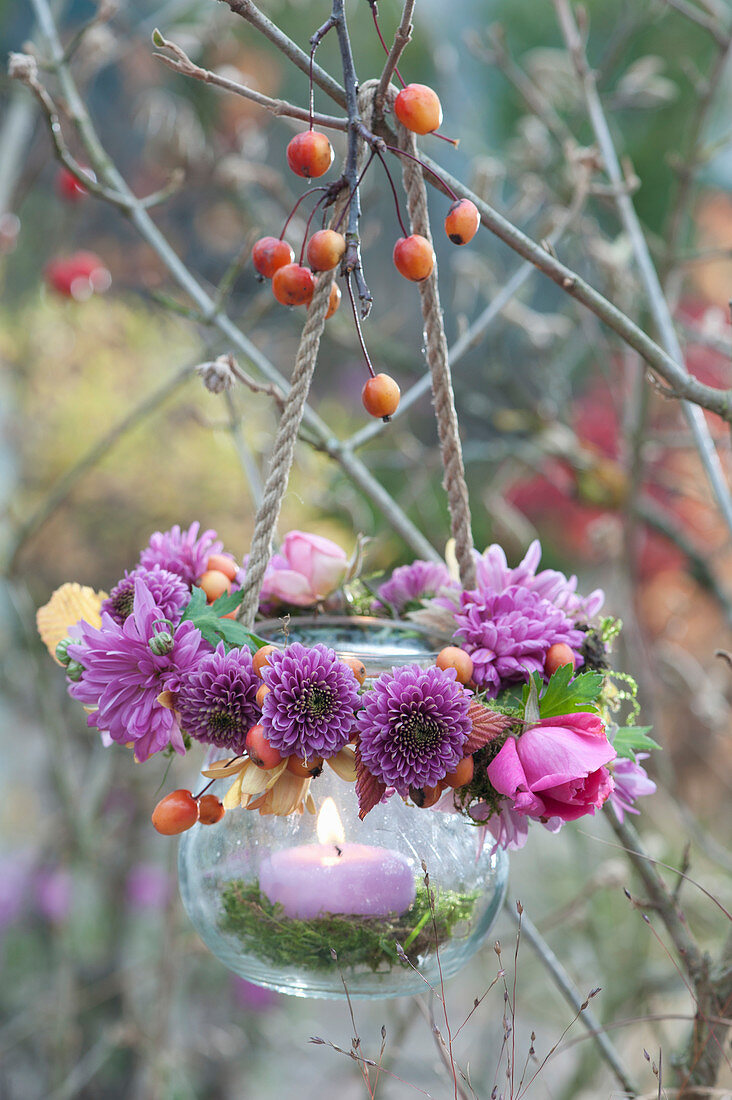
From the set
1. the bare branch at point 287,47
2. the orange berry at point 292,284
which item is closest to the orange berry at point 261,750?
the orange berry at point 292,284

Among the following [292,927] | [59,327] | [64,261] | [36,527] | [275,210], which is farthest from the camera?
[275,210]

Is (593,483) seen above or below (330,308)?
below

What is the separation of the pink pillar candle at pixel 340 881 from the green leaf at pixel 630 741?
0.13 m

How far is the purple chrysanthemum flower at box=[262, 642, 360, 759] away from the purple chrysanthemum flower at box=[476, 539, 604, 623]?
0.13m

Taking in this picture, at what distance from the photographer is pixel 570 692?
1.49ft

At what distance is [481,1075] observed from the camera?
153 centimetres

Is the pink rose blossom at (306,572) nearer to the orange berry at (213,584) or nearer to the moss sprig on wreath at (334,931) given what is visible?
the orange berry at (213,584)

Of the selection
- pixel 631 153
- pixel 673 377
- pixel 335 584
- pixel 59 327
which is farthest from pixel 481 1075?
pixel 631 153

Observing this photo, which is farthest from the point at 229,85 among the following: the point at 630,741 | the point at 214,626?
the point at 630,741

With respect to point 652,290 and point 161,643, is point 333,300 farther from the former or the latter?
point 652,290

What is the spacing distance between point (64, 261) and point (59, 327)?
0.54 m

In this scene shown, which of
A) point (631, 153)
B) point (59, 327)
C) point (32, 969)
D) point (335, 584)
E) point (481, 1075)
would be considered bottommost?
point (32, 969)

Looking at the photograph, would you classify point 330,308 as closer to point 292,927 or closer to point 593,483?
point 292,927

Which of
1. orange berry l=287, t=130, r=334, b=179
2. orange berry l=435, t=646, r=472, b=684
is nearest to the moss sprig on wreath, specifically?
orange berry l=435, t=646, r=472, b=684
